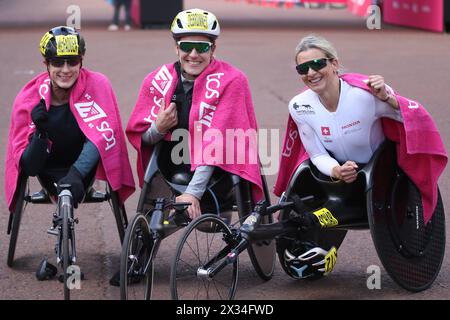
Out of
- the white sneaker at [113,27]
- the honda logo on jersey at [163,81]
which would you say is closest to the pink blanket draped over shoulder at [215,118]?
the honda logo on jersey at [163,81]

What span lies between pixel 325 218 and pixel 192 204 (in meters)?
0.68

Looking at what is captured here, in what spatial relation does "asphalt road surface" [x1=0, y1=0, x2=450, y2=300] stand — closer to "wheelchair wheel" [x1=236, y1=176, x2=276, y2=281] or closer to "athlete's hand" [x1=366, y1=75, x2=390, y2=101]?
"wheelchair wheel" [x1=236, y1=176, x2=276, y2=281]

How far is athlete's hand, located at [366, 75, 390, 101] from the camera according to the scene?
5.32 metres

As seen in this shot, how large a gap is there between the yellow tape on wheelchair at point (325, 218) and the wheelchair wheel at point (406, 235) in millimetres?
229

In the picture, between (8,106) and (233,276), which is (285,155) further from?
(8,106)

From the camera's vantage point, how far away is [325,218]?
5441mm

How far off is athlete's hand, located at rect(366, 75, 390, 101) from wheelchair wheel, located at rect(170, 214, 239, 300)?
103cm

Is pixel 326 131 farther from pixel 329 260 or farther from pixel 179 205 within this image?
pixel 179 205

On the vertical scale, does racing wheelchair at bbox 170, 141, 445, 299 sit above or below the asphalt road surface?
above

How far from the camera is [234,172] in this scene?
5613 millimetres

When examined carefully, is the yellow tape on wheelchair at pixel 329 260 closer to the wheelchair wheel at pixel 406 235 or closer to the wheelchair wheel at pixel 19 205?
the wheelchair wheel at pixel 406 235

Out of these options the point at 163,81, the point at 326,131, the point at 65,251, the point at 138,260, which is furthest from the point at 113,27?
the point at 138,260

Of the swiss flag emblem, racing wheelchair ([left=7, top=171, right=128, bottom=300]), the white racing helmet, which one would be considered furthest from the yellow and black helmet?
the swiss flag emblem

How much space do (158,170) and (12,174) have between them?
2.78ft
